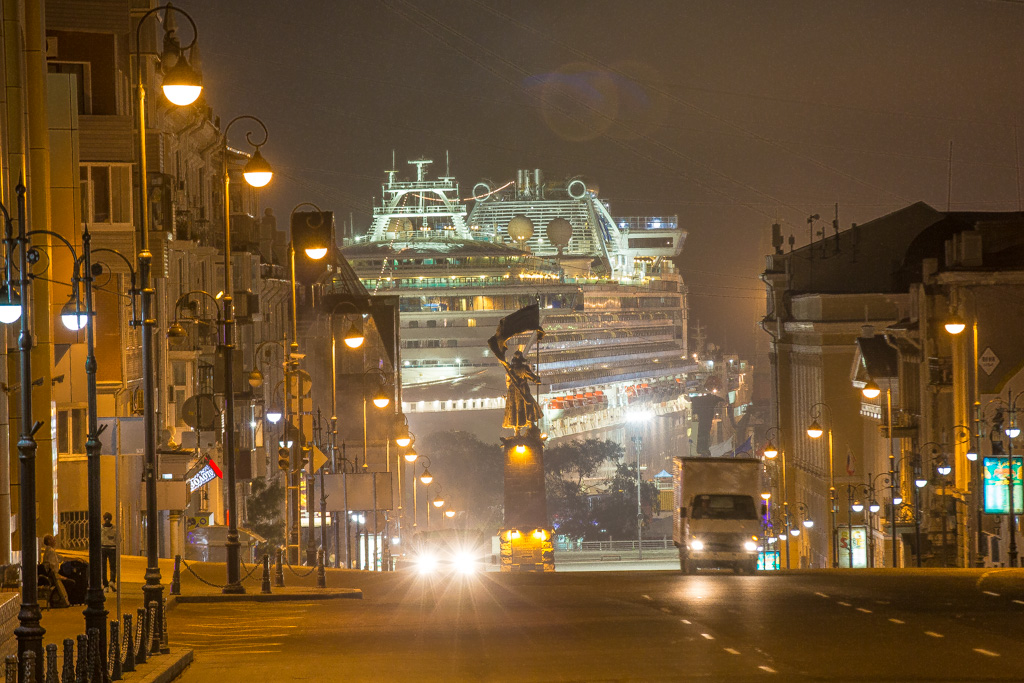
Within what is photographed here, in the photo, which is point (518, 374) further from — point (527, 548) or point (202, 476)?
point (202, 476)

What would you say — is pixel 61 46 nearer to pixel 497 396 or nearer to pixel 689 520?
pixel 689 520

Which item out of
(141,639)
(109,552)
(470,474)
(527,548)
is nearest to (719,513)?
(109,552)

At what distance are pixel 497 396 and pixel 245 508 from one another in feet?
258

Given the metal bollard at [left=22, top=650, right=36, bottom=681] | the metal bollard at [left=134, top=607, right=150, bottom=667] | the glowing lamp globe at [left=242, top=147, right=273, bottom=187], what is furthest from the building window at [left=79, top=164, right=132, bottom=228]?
the metal bollard at [left=22, top=650, right=36, bottom=681]

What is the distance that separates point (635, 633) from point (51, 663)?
30.3 feet

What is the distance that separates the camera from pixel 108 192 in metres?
31.5

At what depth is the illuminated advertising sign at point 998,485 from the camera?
3759cm

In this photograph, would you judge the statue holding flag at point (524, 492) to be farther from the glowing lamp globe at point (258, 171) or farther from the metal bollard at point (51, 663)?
the metal bollard at point (51, 663)

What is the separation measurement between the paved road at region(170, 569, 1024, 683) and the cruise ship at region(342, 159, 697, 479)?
97331 millimetres

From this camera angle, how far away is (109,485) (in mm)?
33188

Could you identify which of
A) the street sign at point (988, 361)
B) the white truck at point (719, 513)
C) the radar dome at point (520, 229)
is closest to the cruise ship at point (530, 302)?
the radar dome at point (520, 229)

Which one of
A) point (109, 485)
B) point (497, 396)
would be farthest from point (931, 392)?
point (497, 396)

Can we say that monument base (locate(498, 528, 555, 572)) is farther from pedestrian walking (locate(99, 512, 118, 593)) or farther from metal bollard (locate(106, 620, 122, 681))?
metal bollard (locate(106, 620, 122, 681))

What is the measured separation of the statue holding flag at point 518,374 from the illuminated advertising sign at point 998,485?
66.5 ft
